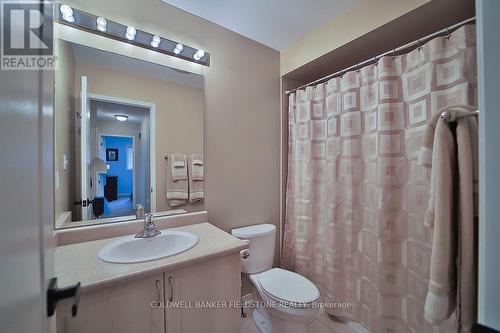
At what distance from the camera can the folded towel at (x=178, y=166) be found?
1501 millimetres

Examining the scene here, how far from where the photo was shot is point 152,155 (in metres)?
1.45

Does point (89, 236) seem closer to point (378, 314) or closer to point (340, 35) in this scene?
point (378, 314)

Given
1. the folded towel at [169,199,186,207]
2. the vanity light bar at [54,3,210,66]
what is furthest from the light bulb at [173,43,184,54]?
the folded towel at [169,199,186,207]

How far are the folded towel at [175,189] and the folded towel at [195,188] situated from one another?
5 centimetres

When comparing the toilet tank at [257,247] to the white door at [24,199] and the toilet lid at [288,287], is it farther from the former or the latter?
the white door at [24,199]

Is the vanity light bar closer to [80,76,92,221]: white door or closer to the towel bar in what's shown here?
[80,76,92,221]: white door

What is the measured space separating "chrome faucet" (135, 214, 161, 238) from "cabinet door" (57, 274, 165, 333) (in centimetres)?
38

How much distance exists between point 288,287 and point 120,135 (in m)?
1.57

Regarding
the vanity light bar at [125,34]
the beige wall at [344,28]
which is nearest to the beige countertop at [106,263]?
the vanity light bar at [125,34]

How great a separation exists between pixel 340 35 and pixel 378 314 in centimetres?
198

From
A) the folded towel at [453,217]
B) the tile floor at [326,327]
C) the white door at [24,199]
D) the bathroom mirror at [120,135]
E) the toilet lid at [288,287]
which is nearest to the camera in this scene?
the white door at [24,199]

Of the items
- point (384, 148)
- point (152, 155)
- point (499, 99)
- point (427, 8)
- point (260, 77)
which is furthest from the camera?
point (260, 77)

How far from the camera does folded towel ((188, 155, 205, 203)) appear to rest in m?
1.54

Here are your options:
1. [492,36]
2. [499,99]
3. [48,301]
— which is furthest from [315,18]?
[48,301]
